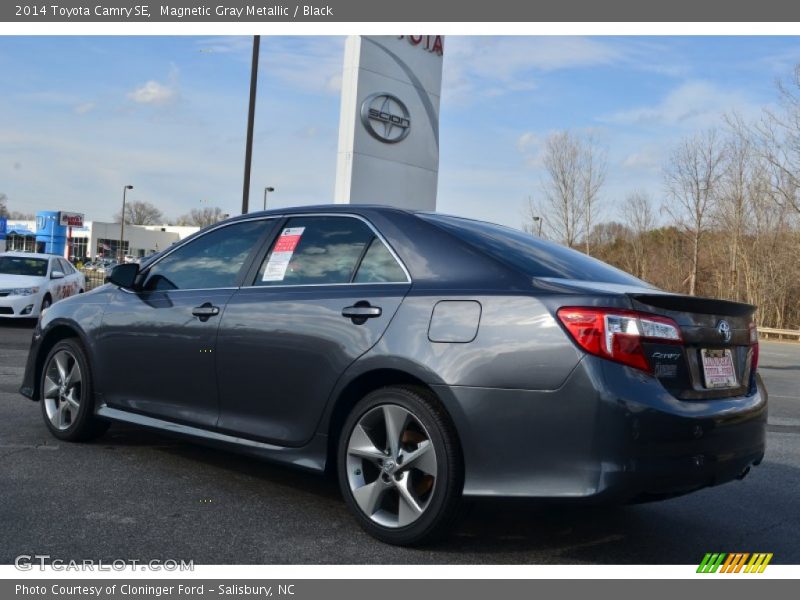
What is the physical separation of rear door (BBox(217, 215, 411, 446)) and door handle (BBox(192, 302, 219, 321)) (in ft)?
0.37

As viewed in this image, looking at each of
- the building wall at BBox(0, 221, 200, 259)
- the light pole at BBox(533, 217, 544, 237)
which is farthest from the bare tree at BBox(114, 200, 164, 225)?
the light pole at BBox(533, 217, 544, 237)

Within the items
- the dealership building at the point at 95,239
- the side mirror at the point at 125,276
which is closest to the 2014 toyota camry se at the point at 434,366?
the side mirror at the point at 125,276

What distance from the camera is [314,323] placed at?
4.27 metres

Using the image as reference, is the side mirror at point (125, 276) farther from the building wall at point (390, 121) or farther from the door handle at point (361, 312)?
the building wall at point (390, 121)

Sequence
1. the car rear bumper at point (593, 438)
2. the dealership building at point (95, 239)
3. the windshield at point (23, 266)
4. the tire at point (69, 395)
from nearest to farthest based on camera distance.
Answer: the car rear bumper at point (593, 438), the tire at point (69, 395), the windshield at point (23, 266), the dealership building at point (95, 239)

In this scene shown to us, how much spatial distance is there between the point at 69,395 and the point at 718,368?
4209 millimetres

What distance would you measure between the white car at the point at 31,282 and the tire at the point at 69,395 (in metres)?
10.3

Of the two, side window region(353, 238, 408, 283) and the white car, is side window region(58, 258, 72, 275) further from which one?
side window region(353, 238, 408, 283)

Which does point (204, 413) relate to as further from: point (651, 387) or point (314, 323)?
point (651, 387)

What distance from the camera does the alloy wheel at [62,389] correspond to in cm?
572

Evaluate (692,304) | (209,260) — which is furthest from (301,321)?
(692,304)

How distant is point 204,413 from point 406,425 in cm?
148

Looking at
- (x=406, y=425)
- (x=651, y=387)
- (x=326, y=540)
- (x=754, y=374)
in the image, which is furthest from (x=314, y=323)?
(x=754, y=374)

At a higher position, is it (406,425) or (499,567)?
(406,425)
